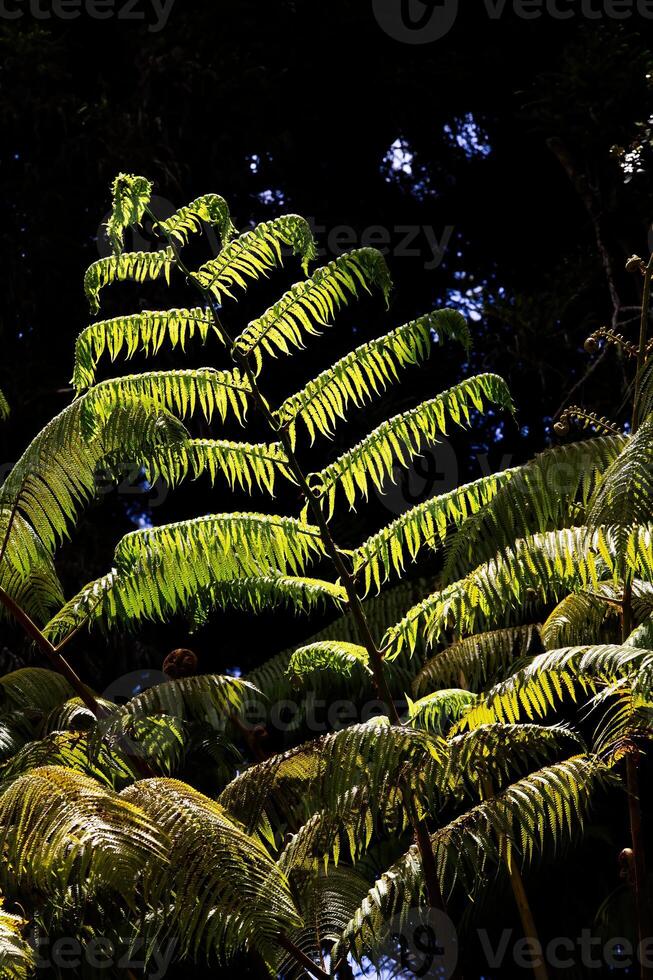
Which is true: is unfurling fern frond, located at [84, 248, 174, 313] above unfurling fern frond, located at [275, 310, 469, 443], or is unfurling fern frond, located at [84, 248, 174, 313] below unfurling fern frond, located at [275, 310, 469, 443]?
above

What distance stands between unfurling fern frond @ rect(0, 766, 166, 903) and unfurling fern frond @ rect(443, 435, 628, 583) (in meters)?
0.73

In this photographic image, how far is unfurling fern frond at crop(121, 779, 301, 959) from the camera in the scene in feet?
5.42

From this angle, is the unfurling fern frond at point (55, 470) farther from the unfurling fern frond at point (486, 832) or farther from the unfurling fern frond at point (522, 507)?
the unfurling fern frond at point (486, 832)

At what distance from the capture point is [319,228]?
5117 mm

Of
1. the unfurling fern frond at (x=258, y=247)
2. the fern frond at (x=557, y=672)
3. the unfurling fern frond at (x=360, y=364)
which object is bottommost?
the fern frond at (x=557, y=672)

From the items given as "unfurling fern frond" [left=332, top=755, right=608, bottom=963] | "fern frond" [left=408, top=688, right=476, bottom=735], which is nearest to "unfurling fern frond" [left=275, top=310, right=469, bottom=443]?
"fern frond" [left=408, top=688, right=476, bottom=735]

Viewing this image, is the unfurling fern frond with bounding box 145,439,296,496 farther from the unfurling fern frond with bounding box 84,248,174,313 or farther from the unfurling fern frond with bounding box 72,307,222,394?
the unfurling fern frond with bounding box 84,248,174,313

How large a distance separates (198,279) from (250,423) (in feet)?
8.44

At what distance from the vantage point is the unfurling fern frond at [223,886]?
5.42 feet

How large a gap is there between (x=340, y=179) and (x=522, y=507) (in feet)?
12.2

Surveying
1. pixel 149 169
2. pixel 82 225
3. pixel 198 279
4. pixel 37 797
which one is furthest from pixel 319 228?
pixel 37 797

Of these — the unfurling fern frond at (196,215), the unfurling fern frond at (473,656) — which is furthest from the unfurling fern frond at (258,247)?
the unfurling fern frond at (473,656)

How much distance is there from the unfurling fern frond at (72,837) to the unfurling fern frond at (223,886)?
36mm

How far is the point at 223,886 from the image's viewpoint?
1.66 m
